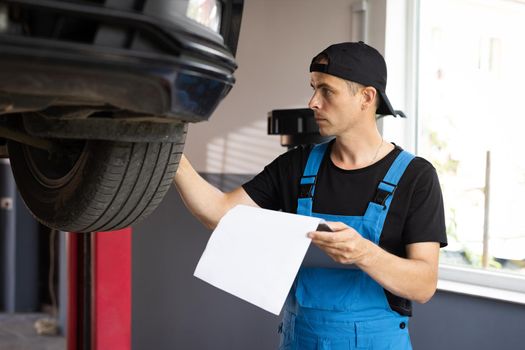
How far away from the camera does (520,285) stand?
216cm

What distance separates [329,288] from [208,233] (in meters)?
1.53

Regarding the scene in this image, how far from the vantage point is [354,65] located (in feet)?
5.22

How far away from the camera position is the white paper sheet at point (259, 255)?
1232 mm

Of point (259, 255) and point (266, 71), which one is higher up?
point (266, 71)

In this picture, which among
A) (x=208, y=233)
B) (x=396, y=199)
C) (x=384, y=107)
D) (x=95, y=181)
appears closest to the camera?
(x=95, y=181)

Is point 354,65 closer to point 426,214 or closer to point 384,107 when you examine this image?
point 384,107

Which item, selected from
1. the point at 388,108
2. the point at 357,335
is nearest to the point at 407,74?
the point at 388,108

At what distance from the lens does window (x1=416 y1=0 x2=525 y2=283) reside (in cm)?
229

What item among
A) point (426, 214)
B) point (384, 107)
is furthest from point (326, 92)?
point (426, 214)

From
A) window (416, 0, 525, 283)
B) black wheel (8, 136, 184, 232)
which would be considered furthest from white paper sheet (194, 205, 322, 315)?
window (416, 0, 525, 283)

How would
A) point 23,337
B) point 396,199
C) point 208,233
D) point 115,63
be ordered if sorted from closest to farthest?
point 115,63 → point 396,199 → point 208,233 → point 23,337

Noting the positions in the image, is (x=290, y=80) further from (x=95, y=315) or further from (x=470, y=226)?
(x=95, y=315)

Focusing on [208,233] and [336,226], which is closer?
[336,226]

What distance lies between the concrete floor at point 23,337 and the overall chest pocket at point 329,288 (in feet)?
9.53
